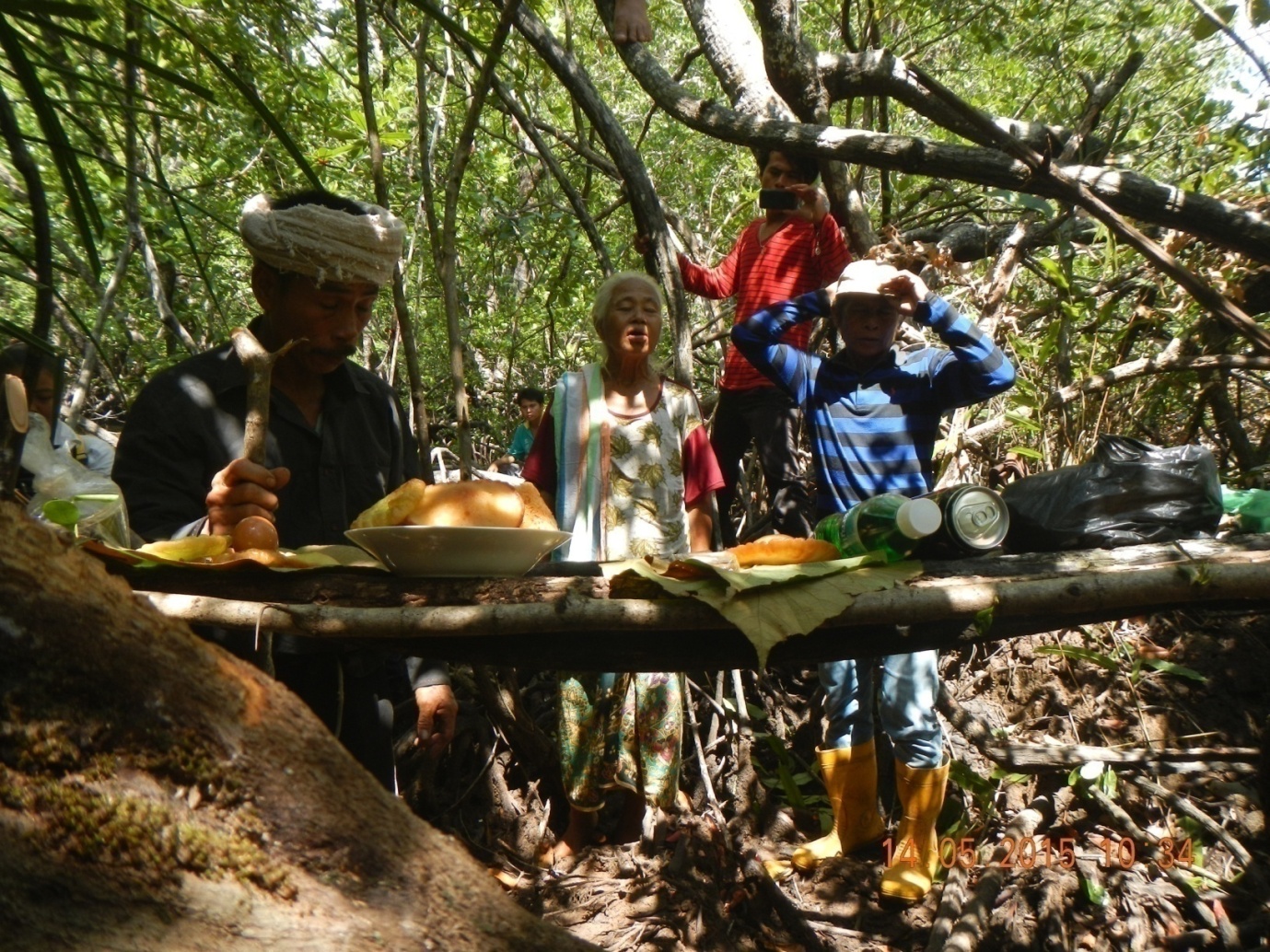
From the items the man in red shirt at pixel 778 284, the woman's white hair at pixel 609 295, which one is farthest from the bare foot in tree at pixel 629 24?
the woman's white hair at pixel 609 295

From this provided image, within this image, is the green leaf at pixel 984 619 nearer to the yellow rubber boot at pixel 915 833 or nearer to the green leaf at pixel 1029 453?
the yellow rubber boot at pixel 915 833

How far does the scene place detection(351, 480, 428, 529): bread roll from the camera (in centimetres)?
176

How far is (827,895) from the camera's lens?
3.50 metres

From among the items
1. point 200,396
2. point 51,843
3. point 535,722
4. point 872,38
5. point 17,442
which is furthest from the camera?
point 872,38

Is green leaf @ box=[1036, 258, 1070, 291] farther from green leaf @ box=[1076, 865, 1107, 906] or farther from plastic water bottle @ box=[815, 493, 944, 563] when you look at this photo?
plastic water bottle @ box=[815, 493, 944, 563]

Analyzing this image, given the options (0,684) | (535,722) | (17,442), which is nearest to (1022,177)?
(17,442)

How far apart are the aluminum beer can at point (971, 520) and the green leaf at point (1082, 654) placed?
270cm

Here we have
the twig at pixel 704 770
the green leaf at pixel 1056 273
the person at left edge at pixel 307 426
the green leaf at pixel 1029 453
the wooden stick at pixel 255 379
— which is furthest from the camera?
the green leaf at pixel 1056 273

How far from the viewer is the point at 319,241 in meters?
2.08

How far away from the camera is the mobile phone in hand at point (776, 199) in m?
3.77

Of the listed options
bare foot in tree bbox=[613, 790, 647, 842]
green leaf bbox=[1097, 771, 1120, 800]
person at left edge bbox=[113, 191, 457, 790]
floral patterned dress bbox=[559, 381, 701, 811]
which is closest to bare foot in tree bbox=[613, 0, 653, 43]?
floral patterned dress bbox=[559, 381, 701, 811]

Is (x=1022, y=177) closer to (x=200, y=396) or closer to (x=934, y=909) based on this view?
(x=200, y=396)

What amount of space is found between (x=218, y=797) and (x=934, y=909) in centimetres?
318

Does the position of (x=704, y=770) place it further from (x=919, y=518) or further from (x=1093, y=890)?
(x=919, y=518)
